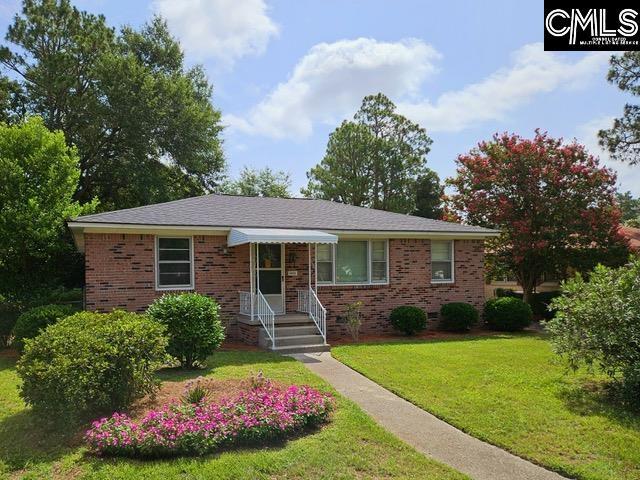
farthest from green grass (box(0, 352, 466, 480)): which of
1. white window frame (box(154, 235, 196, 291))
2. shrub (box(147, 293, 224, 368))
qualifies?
white window frame (box(154, 235, 196, 291))

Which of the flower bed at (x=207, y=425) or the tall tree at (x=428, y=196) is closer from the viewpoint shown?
the flower bed at (x=207, y=425)

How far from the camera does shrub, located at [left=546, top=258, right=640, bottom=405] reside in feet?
23.9

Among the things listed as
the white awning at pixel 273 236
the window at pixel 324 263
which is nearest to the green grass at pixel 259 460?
the white awning at pixel 273 236

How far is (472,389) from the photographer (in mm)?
7809

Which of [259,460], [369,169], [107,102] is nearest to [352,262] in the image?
[259,460]

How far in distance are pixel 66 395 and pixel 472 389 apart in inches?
222

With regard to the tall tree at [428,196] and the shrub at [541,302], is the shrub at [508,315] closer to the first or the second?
the shrub at [541,302]

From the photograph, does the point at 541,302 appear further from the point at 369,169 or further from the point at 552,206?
the point at 369,169

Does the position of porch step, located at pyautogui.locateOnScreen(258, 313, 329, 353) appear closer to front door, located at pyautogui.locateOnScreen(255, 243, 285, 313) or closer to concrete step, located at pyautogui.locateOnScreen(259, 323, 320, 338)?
concrete step, located at pyautogui.locateOnScreen(259, 323, 320, 338)

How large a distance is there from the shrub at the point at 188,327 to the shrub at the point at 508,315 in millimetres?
9475

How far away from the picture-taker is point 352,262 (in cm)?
1498

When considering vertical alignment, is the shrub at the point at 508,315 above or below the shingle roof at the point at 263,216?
below

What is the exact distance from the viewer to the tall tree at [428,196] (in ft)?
120

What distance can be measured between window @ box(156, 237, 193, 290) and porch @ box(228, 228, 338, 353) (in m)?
1.19
